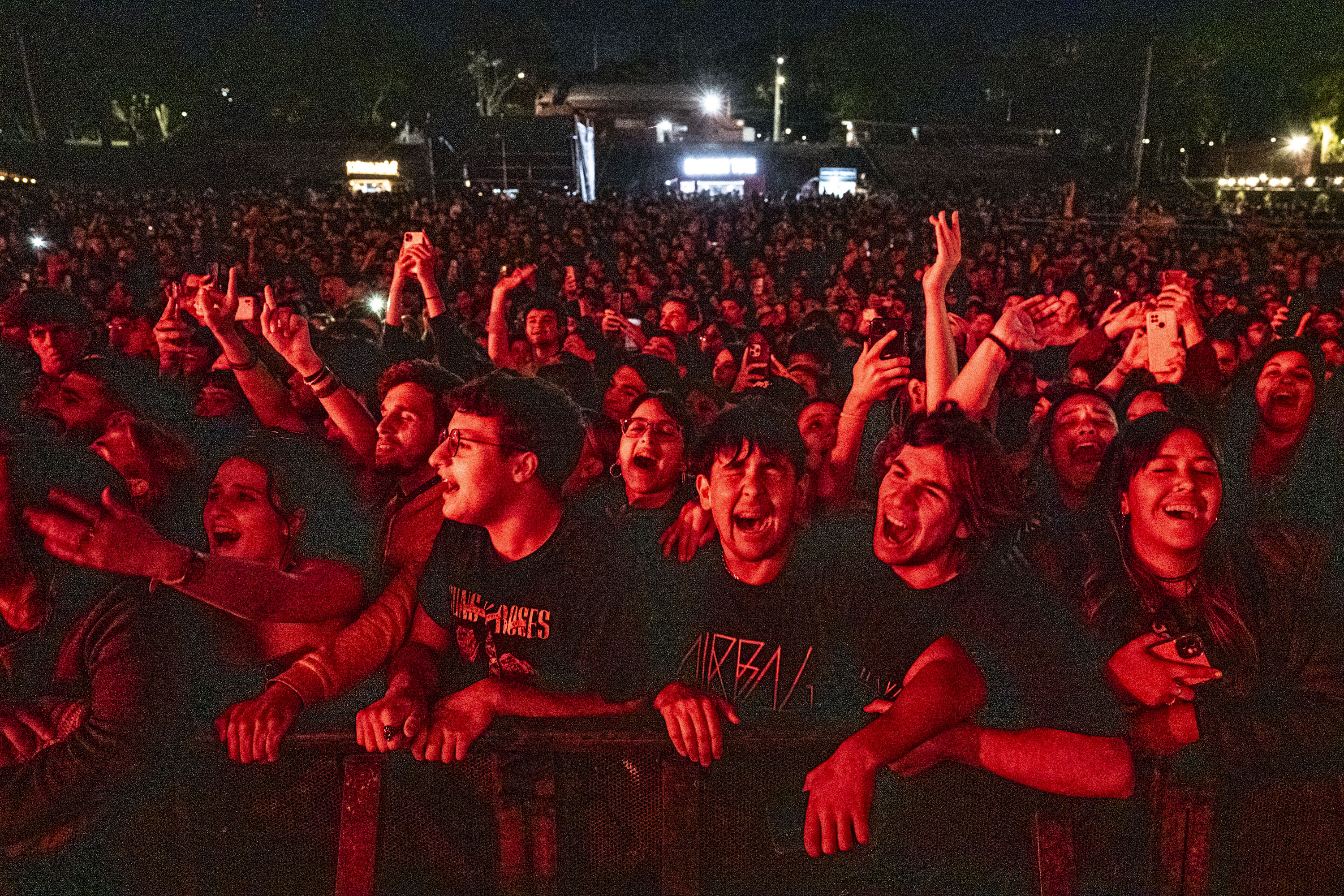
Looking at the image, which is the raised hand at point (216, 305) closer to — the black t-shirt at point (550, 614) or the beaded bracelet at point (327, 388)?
the beaded bracelet at point (327, 388)

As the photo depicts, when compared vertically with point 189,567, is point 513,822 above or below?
below

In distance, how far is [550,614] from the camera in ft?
9.08

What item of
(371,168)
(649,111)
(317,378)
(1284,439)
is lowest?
(1284,439)

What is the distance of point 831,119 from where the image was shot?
5972 centimetres

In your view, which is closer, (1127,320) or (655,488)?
(655,488)

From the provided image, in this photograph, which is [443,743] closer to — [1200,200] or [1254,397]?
[1254,397]

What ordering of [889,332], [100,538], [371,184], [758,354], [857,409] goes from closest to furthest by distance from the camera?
[100,538] < [857,409] < [889,332] < [758,354] < [371,184]

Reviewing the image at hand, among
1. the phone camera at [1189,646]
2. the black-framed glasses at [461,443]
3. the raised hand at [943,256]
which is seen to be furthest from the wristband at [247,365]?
the phone camera at [1189,646]

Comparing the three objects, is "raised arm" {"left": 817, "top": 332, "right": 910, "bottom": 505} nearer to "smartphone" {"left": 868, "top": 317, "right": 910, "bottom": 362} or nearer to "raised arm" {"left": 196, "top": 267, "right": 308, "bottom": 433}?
"smartphone" {"left": 868, "top": 317, "right": 910, "bottom": 362}

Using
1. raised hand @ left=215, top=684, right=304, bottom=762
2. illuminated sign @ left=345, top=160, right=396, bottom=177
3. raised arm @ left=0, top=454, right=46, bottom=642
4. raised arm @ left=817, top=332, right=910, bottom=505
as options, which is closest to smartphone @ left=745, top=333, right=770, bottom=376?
raised arm @ left=817, top=332, right=910, bottom=505

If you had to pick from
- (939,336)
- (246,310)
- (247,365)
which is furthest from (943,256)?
(246,310)

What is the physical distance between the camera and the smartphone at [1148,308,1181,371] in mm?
3748

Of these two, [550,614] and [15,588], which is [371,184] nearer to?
[15,588]

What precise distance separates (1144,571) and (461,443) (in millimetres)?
1989
